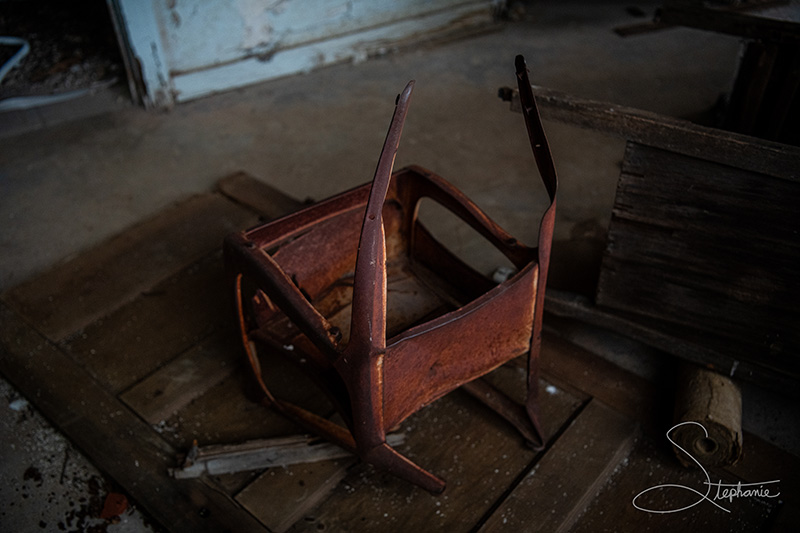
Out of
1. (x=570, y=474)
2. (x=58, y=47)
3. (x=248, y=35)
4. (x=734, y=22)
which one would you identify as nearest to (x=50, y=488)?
(x=570, y=474)

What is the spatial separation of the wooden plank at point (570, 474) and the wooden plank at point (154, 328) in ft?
3.73

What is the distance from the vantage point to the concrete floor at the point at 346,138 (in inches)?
123

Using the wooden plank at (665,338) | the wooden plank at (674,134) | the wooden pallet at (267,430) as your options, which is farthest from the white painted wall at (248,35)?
the wooden plank at (665,338)

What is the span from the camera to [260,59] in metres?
4.41

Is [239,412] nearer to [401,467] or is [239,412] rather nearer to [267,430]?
[267,430]

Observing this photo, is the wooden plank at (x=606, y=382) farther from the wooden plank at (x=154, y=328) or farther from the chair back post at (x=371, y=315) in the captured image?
the wooden plank at (x=154, y=328)

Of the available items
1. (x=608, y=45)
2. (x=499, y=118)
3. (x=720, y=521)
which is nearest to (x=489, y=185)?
(x=499, y=118)

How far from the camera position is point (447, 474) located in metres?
1.93

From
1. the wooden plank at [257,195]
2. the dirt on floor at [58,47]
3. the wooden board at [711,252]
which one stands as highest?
the wooden board at [711,252]

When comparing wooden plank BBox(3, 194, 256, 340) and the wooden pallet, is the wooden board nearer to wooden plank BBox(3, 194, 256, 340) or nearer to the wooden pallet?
the wooden pallet

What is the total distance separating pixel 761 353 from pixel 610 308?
1.56ft

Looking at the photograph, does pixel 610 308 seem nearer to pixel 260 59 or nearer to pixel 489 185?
pixel 489 185

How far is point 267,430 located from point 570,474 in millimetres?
940

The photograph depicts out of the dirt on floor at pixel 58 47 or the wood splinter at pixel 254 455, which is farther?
the dirt on floor at pixel 58 47
